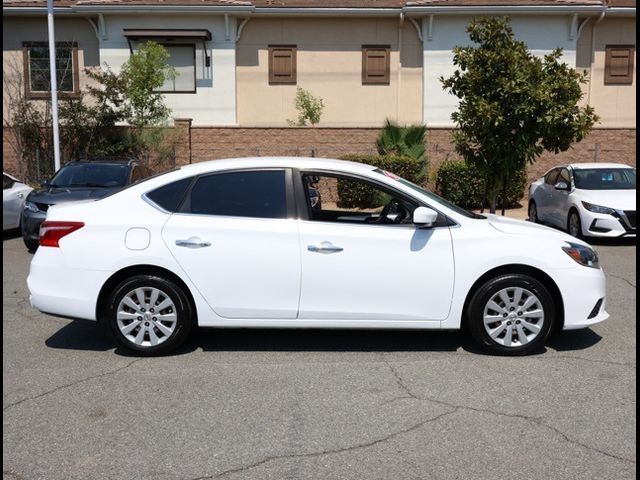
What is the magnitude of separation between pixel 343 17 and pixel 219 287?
59.1 ft

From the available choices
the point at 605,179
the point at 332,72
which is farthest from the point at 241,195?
the point at 332,72

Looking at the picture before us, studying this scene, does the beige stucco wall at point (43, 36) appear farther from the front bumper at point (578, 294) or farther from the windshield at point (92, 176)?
the front bumper at point (578, 294)

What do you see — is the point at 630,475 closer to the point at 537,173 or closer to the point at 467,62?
the point at 467,62

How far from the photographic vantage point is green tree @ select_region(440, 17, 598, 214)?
36.3ft

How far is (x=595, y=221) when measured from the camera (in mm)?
12156

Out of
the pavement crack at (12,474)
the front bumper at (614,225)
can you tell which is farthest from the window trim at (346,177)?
the front bumper at (614,225)

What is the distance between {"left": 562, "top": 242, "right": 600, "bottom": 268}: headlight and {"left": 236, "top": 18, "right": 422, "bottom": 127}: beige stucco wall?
1651cm

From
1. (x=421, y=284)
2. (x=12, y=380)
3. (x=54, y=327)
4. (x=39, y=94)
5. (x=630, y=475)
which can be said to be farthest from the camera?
(x=39, y=94)

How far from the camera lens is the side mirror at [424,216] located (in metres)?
5.61

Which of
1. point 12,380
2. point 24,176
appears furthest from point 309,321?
point 24,176

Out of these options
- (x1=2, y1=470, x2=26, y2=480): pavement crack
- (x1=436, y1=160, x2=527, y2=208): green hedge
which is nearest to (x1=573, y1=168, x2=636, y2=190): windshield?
(x1=436, y1=160, x2=527, y2=208): green hedge

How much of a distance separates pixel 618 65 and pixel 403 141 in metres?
9.12

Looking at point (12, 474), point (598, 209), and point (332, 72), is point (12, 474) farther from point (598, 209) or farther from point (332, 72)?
point (332, 72)

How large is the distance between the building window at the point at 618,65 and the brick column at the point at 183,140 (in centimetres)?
1398
